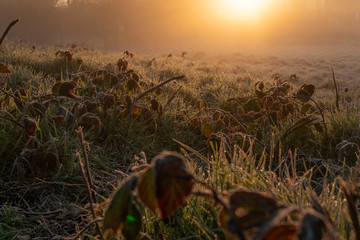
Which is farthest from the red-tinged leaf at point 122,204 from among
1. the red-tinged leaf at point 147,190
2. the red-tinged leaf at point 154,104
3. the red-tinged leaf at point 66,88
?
the red-tinged leaf at point 154,104

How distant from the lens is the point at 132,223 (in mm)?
717

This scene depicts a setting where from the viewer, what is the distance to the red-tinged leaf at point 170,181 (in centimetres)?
51

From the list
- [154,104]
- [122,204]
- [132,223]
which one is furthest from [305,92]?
[122,204]

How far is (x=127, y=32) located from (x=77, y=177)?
54534mm

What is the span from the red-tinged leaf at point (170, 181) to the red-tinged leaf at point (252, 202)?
89 mm

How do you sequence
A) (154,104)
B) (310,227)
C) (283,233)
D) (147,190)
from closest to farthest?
(310,227) < (283,233) < (147,190) < (154,104)

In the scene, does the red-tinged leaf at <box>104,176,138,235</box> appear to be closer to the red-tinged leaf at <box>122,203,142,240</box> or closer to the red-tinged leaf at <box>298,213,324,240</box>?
the red-tinged leaf at <box>122,203,142,240</box>

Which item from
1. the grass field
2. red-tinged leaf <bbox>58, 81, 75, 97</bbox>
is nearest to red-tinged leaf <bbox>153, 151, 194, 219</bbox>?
the grass field

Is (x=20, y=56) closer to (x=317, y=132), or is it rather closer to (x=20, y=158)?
(x=20, y=158)

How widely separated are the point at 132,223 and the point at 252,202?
333 millimetres

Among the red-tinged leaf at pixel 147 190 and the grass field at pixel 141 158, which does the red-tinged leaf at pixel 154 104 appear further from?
the red-tinged leaf at pixel 147 190

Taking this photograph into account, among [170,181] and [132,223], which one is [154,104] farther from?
[170,181]

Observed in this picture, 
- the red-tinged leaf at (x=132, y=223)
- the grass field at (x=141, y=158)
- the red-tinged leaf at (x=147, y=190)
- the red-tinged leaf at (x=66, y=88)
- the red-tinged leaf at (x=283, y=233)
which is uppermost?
the red-tinged leaf at (x=66, y=88)

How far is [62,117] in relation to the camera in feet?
6.46
